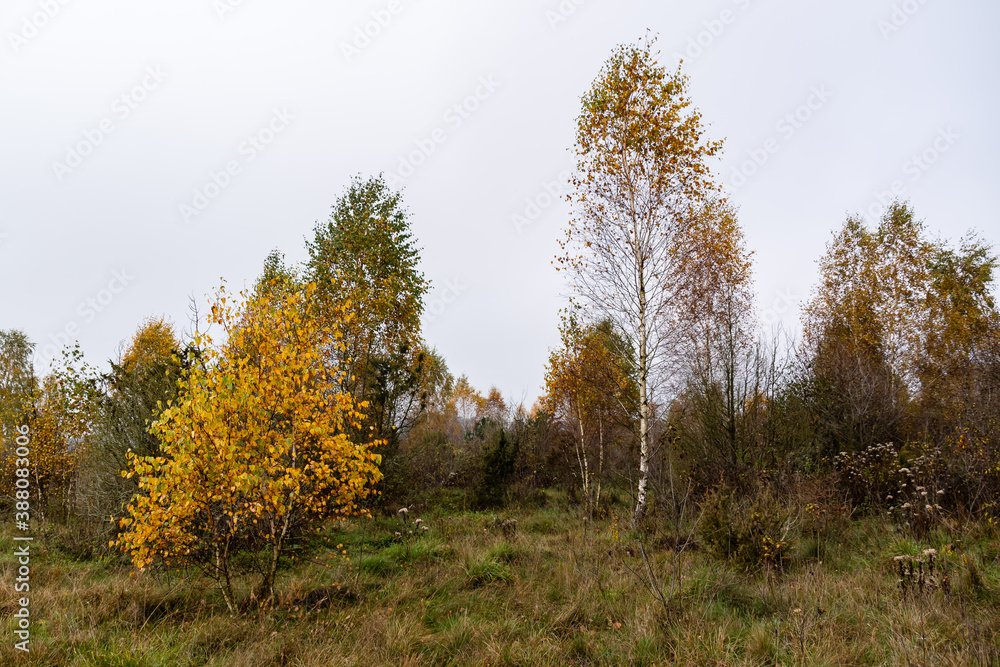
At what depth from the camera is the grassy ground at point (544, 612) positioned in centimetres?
353

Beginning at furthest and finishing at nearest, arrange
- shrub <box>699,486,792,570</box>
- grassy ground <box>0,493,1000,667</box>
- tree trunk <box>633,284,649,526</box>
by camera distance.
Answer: tree trunk <box>633,284,649,526</box>
shrub <box>699,486,792,570</box>
grassy ground <box>0,493,1000,667</box>

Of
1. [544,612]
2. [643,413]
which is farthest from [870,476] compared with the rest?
[544,612]

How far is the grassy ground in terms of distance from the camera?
3.53 metres

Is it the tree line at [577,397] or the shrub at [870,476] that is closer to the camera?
the tree line at [577,397]

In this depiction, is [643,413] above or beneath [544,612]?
above

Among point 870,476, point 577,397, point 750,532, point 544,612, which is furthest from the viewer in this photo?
point 577,397

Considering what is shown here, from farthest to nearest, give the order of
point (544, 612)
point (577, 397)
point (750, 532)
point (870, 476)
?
point (577, 397)
point (870, 476)
point (750, 532)
point (544, 612)

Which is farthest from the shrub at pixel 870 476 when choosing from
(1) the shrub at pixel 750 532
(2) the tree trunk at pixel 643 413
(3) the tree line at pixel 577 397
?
(2) the tree trunk at pixel 643 413

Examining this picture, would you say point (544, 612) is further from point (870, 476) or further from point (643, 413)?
point (870, 476)

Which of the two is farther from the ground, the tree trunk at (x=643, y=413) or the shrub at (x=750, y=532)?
the tree trunk at (x=643, y=413)

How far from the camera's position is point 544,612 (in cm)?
457

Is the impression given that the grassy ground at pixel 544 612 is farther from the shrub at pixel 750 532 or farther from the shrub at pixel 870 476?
the shrub at pixel 870 476

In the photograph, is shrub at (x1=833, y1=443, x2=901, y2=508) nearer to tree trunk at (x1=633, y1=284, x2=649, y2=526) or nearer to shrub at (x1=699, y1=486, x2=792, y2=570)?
shrub at (x1=699, y1=486, x2=792, y2=570)

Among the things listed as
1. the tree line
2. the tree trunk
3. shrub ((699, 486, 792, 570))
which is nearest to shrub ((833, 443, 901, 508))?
the tree line
